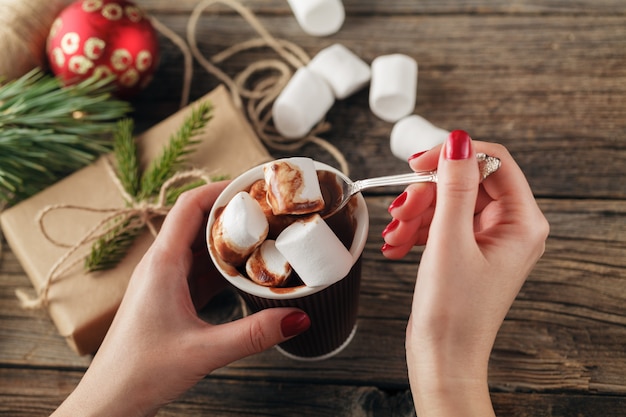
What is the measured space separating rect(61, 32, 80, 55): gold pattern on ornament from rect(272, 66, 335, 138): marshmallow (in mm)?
381

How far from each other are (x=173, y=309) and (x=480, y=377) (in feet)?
1.29

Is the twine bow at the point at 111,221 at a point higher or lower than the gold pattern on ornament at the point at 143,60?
lower

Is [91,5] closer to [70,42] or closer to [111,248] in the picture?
[70,42]

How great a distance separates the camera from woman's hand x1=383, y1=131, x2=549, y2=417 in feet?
2.17

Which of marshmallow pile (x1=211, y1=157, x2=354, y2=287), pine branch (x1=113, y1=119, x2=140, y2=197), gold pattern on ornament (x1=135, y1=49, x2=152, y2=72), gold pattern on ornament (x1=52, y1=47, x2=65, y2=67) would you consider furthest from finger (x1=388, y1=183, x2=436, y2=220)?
gold pattern on ornament (x1=52, y1=47, x2=65, y2=67)

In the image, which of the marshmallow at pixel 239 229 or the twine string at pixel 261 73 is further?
the twine string at pixel 261 73

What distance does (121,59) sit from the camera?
3.70ft

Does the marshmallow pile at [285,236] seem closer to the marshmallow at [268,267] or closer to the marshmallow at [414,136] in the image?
the marshmallow at [268,267]

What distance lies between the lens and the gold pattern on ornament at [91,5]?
1122mm

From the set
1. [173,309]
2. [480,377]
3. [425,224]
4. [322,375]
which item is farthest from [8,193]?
[480,377]

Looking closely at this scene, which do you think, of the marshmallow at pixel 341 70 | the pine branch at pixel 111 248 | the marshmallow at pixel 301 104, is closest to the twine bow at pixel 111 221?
the pine branch at pixel 111 248

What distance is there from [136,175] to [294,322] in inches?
18.2

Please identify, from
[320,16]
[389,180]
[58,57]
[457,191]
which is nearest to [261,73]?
[320,16]

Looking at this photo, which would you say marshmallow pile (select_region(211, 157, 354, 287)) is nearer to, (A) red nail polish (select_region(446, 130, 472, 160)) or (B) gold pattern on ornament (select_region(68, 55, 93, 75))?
Result: (A) red nail polish (select_region(446, 130, 472, 160))
